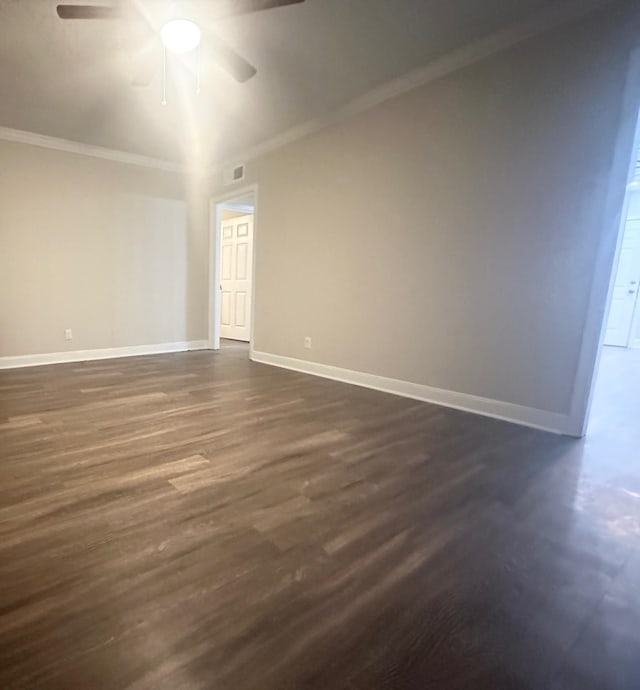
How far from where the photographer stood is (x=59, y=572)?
1143 millimetres

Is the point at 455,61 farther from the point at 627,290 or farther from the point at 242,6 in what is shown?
the point at 627,290

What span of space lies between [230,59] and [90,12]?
727mm

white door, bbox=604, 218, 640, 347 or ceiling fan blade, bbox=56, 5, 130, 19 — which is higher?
ceiling fan blade, bbox=56, 5, 130, 19

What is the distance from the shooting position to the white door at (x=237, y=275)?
611cm

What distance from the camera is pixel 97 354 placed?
462 cm

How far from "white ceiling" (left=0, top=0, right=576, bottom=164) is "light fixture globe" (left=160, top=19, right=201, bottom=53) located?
0.17 metres

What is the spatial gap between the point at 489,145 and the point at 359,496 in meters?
2.54

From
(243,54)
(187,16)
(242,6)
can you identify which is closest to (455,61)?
(243,54)

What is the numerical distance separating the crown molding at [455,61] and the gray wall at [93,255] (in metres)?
1.93

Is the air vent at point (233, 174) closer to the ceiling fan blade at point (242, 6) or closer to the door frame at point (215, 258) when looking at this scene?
the door frame at point (215, 258)

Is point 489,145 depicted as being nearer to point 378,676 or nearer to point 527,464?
point 527,464

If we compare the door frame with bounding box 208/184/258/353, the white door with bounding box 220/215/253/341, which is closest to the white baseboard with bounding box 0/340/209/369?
the door frame with bounding box 208/184/258/353

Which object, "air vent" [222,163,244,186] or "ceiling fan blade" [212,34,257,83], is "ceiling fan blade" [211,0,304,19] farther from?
"air vent" [222,163,244,186]

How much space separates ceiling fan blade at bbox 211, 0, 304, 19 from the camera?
72.9 inches
